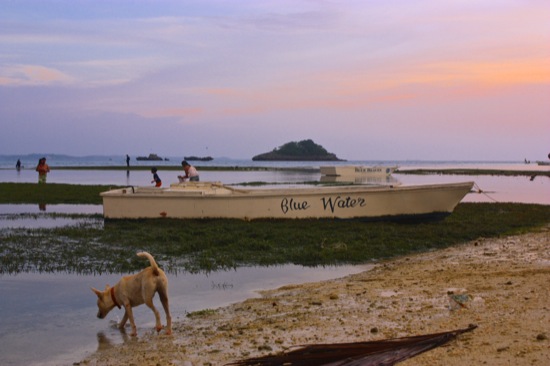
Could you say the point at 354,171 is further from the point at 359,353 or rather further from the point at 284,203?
Answer: the point at 359,353

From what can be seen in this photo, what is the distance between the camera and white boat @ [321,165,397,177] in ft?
201

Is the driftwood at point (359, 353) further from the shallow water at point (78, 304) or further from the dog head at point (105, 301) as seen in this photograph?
the dog head at point (105, 301)

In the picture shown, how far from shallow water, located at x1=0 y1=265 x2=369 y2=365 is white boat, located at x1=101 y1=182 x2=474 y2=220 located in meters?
6.48

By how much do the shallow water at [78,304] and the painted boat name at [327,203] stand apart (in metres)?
6.47

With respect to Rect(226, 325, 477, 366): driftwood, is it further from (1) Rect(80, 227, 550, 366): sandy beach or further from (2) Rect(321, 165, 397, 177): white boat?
(2) Rect(321, 165, 397, 177): white boat

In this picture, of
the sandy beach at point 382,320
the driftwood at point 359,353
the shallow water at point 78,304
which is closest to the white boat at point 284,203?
the shallow water at point 78,304

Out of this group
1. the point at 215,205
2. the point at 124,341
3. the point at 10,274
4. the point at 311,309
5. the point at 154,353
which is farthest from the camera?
the point at 215,205

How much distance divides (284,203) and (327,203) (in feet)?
4.59

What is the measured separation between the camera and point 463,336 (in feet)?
20.6

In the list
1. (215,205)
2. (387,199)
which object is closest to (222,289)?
(215,205)

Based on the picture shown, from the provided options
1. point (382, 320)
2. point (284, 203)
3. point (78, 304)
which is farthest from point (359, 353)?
point (284, 203)

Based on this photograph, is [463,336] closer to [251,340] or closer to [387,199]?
[251,340]

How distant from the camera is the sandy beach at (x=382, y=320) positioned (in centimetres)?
601

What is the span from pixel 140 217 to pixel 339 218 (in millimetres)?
6530
